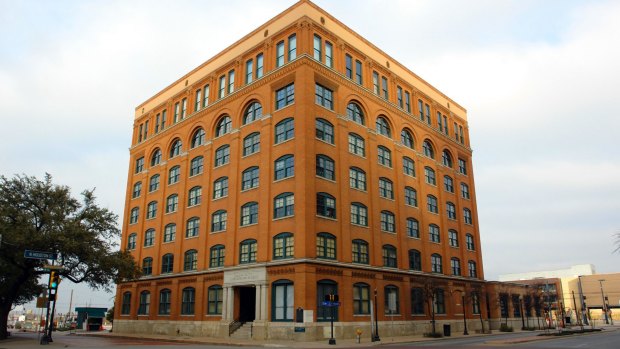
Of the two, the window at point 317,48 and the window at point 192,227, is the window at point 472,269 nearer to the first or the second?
the window at point 317,48

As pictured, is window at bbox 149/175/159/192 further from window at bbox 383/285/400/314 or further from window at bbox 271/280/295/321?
window at bbox 383/285/400/314

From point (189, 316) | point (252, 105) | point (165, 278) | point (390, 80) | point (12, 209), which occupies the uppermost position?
point (390, 80)

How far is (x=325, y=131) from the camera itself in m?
42.6

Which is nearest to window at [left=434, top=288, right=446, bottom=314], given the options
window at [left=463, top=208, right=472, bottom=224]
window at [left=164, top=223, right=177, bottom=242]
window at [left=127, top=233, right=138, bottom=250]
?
window at [left=463, top=208, right=472, bottom=224]

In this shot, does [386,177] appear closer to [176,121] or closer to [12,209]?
[176,121]

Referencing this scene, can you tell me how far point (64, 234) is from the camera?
37.8 metres

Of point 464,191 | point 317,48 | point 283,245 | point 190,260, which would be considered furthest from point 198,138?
point 464,191

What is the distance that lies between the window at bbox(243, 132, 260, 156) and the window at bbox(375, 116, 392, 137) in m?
12.7

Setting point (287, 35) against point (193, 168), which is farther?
point (193, 168)

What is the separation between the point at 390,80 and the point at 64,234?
117ft

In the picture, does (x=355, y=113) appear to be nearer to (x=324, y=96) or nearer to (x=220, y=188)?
(x=324, y=96)

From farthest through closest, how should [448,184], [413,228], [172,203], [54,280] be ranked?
[448,184] → [172,203] → [413,228] → [54,280]

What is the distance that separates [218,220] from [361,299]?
15.8 meters

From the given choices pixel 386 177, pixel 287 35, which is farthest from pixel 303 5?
pixel 386 177
